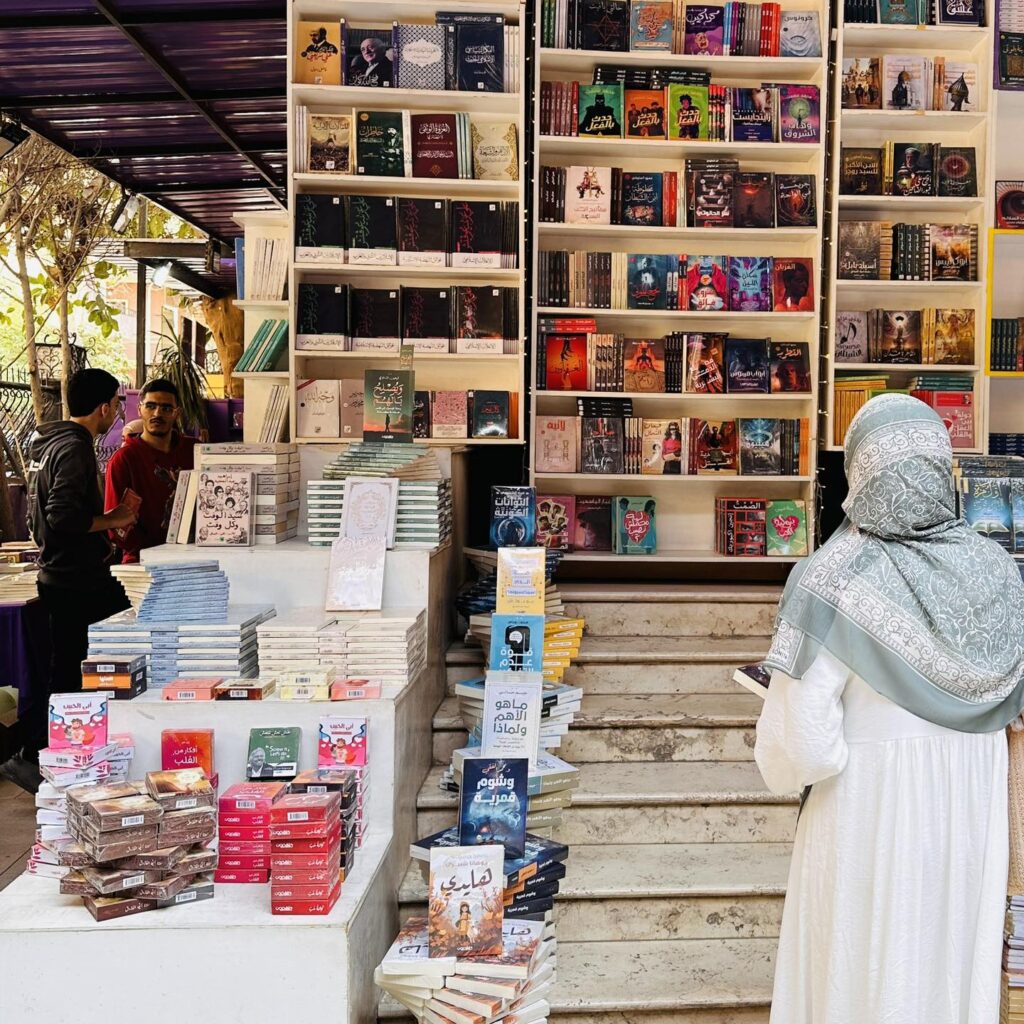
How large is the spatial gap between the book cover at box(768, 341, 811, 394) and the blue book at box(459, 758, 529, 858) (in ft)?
8.88

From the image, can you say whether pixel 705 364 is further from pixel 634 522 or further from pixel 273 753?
pixel 273 753

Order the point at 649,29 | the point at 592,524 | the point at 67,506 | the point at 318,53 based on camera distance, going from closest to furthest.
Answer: the point at 67,506 → the point at 318,53 → the point at 649,29 → the point at 592,524

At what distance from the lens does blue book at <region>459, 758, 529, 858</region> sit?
2.78 m

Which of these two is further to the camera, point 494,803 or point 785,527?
point 785,527

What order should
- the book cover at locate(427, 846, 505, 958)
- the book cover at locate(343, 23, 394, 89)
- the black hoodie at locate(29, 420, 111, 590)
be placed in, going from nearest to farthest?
the book cover at locate(427, 846, 505, 958) < the black hoodie at locate(29, 420, 111, 590) < the book cover at locate(343, 23, 394, 89)

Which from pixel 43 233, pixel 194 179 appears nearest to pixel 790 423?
pixel 194 179

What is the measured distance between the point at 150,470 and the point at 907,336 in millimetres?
3530

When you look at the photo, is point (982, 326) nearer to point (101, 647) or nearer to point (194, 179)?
point (101, 647)

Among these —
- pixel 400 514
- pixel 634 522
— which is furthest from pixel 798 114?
pixel 400 514

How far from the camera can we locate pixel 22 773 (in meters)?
4.57

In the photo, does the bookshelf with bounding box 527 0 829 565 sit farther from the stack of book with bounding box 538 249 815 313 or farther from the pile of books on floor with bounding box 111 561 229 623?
the pile of books on floor with bounding box 111 561 229 623

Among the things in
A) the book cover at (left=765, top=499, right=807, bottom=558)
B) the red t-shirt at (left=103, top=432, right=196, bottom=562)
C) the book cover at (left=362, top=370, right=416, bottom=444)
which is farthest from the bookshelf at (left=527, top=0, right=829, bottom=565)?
the red t-shirt at (left=103, top=432, right=196, bottom=562)

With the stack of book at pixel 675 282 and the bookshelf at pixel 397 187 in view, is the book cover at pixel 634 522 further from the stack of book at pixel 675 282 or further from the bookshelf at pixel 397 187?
the stack of book at pixel 675 282

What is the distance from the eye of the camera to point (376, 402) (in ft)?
12.5
